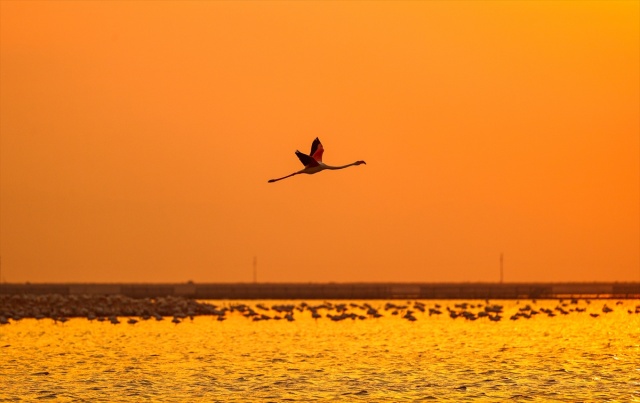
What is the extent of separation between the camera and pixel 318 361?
5447 centimetres

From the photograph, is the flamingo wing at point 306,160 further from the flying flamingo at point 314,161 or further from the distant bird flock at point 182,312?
the distant bird flock at point 182,312

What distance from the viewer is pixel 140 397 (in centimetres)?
4031

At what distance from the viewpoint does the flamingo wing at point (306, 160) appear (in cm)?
2883

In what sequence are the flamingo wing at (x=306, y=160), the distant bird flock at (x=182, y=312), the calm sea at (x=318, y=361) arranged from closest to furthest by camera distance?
1. the flamingo wing at (x=306, y=160)
2. the calm sea at (x=318, y=361)
3. the distant bird flock at (x=182, y=312)

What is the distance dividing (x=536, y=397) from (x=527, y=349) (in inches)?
894

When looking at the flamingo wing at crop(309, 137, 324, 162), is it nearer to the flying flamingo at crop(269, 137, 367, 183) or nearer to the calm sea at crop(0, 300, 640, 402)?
the flying flamingo at crop(269, 137, 367, 183)

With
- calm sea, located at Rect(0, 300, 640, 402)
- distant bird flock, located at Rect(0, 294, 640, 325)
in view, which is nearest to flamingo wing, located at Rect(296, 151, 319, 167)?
calm sea, located at Rect(0, 300, 640, 402)

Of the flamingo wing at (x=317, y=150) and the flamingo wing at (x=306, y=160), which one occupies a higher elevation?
the flamingo wing at (x=317, y=150)

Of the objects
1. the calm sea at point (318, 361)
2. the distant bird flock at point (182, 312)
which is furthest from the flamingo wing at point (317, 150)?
the distant bird flock at point (182, 312)

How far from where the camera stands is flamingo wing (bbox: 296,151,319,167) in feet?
94.6

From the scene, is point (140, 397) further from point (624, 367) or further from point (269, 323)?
point (269, 323)

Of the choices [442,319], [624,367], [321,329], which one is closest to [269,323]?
[321,329]

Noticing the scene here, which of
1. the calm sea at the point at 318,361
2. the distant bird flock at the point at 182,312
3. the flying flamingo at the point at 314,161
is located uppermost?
the flying flamingo at the point at 314,161

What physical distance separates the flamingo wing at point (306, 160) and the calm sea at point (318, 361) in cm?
1290
